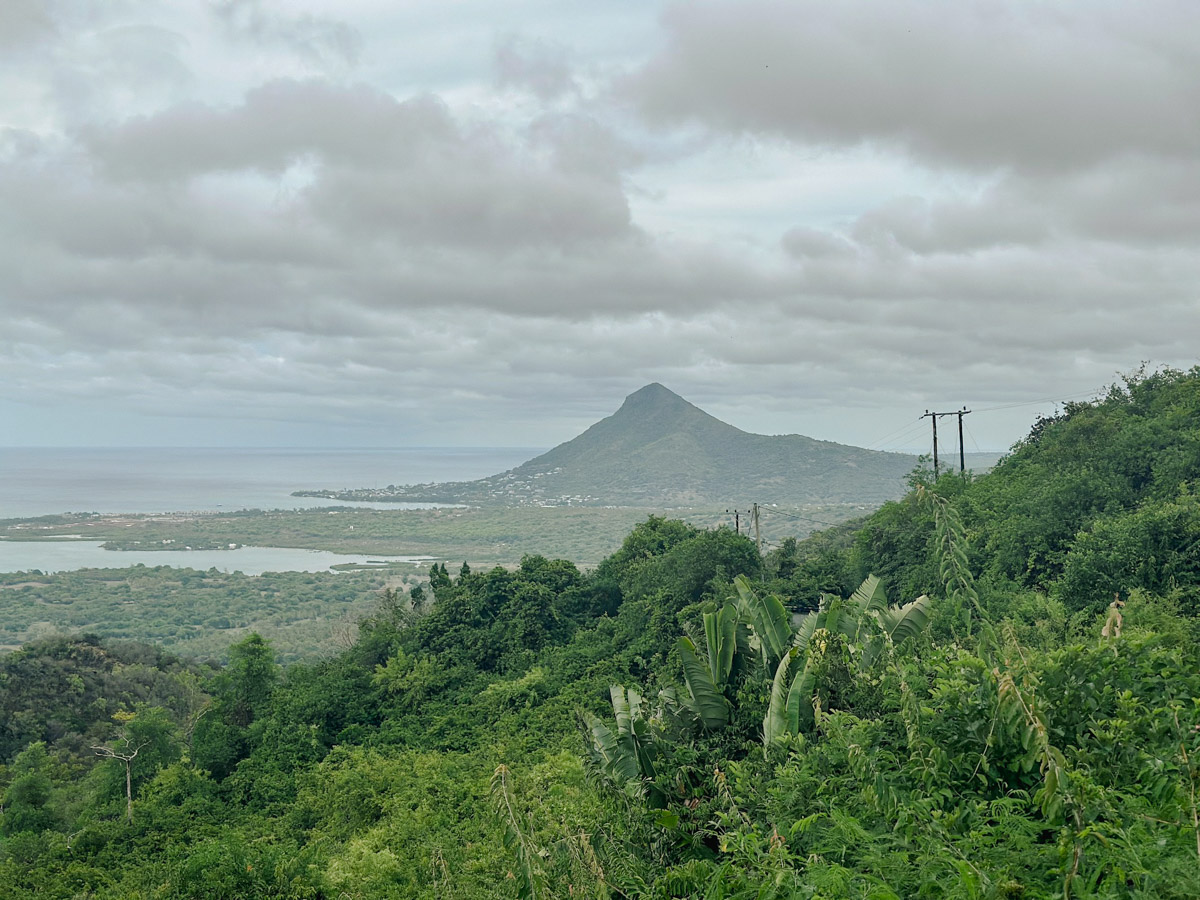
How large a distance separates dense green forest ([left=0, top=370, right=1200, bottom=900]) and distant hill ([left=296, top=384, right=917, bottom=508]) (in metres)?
127

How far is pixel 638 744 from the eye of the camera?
9.38m

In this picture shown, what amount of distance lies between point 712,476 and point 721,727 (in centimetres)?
16798

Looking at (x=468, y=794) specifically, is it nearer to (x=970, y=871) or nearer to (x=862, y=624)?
(x=862, y=624)

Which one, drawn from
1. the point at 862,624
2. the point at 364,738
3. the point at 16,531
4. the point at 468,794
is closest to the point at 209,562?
the point at 16,531

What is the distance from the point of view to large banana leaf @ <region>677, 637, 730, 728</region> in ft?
32.7

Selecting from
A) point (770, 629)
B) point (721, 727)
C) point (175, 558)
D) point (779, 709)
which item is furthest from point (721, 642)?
point (175, 558)

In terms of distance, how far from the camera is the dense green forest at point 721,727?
16.9ft

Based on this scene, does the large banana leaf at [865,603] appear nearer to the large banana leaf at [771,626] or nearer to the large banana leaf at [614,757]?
the large banana leaf at [771,626]

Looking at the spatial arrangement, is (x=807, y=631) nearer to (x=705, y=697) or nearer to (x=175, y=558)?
(x=705, y=697)

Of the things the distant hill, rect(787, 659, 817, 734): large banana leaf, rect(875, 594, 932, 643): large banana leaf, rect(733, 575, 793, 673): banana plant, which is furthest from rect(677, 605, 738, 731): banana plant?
the distant hill

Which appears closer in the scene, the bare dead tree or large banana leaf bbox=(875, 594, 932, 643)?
large banana leaf bbox=(875, 594, 932, 643)

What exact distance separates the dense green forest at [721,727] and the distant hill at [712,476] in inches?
4994

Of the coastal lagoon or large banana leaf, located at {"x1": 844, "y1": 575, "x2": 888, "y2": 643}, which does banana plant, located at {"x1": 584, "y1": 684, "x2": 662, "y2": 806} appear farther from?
the coastal lagoon

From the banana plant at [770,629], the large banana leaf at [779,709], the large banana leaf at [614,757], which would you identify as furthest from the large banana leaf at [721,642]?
the large banana leaf at [614,757]
